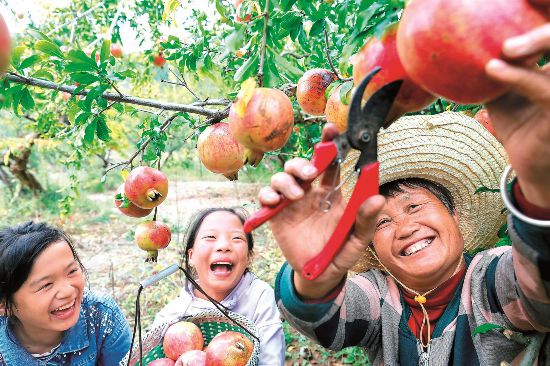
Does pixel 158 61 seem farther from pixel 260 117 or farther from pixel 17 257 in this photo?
pixel 260 117

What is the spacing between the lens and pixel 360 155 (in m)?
0.72

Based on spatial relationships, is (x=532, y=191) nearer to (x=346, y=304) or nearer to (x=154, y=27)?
(x=346, y=304)

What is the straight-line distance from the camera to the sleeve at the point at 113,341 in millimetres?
1972

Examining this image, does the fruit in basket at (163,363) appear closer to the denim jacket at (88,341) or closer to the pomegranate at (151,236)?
the denim jacket at (88,341)

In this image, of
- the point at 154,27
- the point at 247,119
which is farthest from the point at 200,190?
the point at 247,119

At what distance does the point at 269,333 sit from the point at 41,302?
0.98 metres

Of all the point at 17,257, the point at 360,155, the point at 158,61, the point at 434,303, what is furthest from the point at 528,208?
the point at 158,61

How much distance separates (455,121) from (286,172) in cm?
78

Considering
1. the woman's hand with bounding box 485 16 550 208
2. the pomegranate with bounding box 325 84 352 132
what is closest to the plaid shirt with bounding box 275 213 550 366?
the woman's hand with bounding box 485 16 550 208

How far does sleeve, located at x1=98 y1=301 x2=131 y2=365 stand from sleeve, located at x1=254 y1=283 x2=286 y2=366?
64 cm

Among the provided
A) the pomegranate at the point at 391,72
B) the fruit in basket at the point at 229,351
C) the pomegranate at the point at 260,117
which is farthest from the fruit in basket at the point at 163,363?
the pomegranate at the point at 391,72

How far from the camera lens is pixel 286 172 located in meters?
0.74

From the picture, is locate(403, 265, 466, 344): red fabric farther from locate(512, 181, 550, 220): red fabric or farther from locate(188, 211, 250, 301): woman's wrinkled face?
locate(188, 211, 250, 301): woman's wrinkled face

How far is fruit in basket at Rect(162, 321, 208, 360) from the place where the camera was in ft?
5.88
